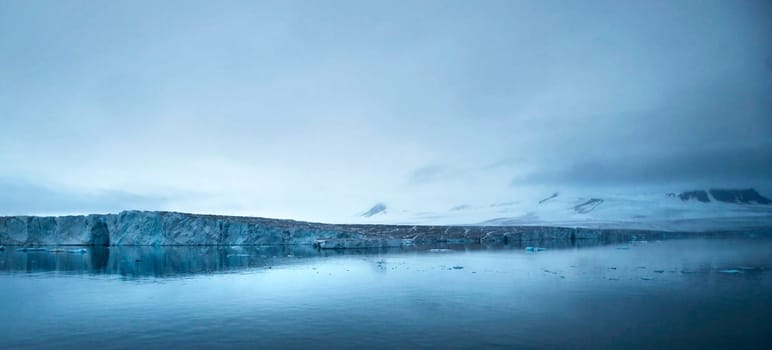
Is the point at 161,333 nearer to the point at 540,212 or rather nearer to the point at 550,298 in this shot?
the point at 550,298

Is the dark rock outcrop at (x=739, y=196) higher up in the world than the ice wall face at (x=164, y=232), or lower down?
higher up

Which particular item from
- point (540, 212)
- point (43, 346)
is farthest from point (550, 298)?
point (540, 212)

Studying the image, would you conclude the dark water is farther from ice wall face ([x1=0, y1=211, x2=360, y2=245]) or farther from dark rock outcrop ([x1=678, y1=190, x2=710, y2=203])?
dark rock outcrop ([x1=678, y1=190, x2=710, y2=203])

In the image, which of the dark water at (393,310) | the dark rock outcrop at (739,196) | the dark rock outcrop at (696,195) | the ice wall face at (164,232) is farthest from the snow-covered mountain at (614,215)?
the dark water at (393,310)

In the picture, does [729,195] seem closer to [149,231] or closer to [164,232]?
[164,232]

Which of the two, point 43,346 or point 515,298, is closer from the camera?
point 43,346

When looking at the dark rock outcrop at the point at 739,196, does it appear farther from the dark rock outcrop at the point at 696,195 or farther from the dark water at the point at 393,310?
the dark water at the point at 393,310

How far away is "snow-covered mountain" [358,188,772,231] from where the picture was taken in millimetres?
100938

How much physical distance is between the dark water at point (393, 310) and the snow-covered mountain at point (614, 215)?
269 ft

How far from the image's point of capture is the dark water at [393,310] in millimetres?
11164

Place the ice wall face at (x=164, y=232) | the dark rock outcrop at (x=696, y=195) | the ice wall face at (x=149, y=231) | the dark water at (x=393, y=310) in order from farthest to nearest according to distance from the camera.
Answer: the dark rock outcrop at (x=696, y=195), the ice wall face at (x=149, y=231), the ice wall face at (x=164, y=232), the dark water at (x=393, y=310)

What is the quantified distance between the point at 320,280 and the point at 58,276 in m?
15.5

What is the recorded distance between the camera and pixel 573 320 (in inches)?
520

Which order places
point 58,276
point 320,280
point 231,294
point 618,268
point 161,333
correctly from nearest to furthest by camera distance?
point 161,333 < point 231,294 < point 320,280 < point 58,276 < point 618,268
